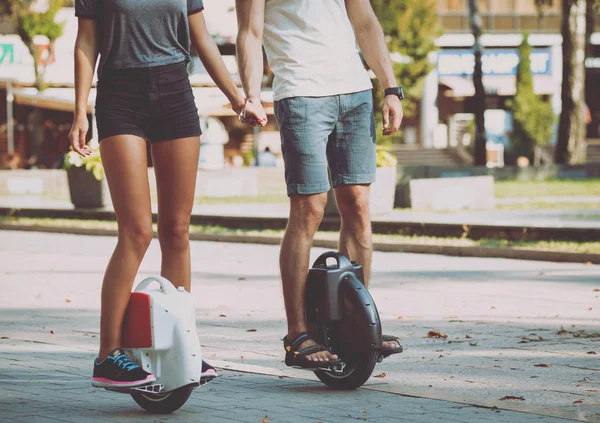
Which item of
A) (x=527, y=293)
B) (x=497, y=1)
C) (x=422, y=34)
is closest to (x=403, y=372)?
(x=527, y=293)

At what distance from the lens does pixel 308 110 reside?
212 inches

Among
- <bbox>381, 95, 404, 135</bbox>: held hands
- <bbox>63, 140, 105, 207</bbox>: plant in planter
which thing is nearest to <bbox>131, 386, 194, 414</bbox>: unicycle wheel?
<bbox>381, 95, 404, 135</bbox>: held hands

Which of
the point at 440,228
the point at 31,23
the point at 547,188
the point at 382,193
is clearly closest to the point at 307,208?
the point at 440,228

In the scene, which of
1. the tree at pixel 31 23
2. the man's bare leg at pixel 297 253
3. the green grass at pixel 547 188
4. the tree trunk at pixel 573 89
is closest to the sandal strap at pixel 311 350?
the man's bare leg at pixel 297 253

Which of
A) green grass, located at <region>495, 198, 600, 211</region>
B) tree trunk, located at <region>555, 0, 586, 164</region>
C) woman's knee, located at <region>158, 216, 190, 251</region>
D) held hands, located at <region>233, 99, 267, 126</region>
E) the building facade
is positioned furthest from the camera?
the building facade

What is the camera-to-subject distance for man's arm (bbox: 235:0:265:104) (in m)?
5.43

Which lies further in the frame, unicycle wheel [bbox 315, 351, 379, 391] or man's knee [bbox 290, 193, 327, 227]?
man's knee [bbox 290, 193, 327, 227]

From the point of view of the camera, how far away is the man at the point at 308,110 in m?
5.39

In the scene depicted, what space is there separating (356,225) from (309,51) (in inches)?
30.3

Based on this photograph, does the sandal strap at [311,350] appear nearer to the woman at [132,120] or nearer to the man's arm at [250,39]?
the woman at [132,120]

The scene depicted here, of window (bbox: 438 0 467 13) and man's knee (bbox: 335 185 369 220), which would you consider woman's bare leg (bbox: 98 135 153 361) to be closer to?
man's knee (bbox: 335 185 369 220)

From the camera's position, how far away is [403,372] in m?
5.93

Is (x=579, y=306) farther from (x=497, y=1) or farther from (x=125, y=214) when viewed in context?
(x=497, y=1)

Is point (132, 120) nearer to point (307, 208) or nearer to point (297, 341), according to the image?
point (307, 208)
